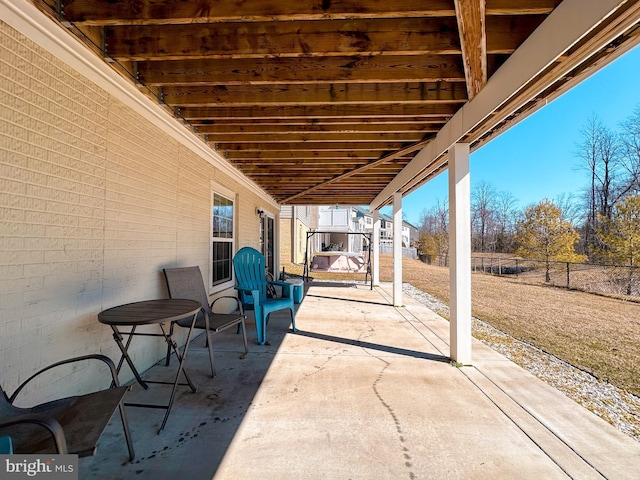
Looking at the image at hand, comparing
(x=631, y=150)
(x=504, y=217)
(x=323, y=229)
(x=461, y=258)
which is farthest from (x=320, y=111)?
(x=504, y=217)

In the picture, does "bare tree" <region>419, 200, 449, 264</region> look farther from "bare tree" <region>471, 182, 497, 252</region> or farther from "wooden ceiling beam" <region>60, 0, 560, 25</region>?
"wooden ceiling beam" <region>60, 0, 560, 25</region>

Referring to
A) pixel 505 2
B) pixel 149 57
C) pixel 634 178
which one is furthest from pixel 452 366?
pixel 634 178

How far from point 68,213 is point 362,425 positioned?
252 centimetres

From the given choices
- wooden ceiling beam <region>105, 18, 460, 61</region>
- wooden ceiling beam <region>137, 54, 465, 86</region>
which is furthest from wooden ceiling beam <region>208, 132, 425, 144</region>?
wooden ceiling beam <region>105, 18, 460, 61</region>

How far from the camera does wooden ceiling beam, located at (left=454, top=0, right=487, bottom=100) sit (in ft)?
6.00

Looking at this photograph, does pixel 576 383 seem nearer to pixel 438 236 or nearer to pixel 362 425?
pixel 362 425

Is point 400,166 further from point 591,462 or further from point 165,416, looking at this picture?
point 165,416

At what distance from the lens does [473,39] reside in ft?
6.80

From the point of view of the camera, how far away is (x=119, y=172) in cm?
263

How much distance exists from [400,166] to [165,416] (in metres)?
4.85

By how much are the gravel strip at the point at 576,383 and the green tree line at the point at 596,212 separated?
9.39m

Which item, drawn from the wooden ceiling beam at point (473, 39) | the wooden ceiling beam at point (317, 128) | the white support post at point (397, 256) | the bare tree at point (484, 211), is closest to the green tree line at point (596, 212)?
the bare tree at point (484, 211)

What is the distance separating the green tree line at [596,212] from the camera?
1022 cm

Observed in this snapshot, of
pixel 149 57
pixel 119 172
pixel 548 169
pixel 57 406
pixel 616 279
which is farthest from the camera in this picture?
pixel 548 169
